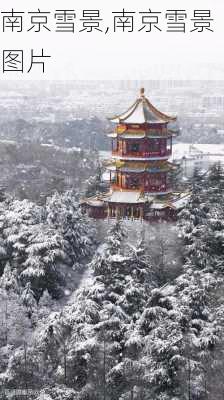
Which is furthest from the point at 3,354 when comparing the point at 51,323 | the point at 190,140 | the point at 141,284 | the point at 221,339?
the point at 190,140

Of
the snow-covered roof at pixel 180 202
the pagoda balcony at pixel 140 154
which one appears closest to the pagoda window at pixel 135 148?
the pagoda balcony at pixel 140 154

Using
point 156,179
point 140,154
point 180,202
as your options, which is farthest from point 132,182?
point 180,202

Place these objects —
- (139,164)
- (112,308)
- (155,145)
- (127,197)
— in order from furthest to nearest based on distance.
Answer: (155,145) < (139,164) < (127,197) < (112,308)

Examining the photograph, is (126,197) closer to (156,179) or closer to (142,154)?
(156,179)

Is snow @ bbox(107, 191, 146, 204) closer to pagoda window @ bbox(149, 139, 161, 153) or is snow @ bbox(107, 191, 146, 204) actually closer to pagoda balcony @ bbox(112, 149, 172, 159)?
pagoda balcony @ bbox(112, 149, 172, 159)

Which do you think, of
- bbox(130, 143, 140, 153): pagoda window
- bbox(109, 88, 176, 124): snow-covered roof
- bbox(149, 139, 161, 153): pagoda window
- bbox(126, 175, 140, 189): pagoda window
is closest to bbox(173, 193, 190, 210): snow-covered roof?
bbox(126, 175, 140, 189): pagoda window

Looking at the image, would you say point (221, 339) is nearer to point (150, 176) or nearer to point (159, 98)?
point (150, 176)

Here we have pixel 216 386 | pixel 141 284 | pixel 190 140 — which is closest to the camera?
pixel 216 386
